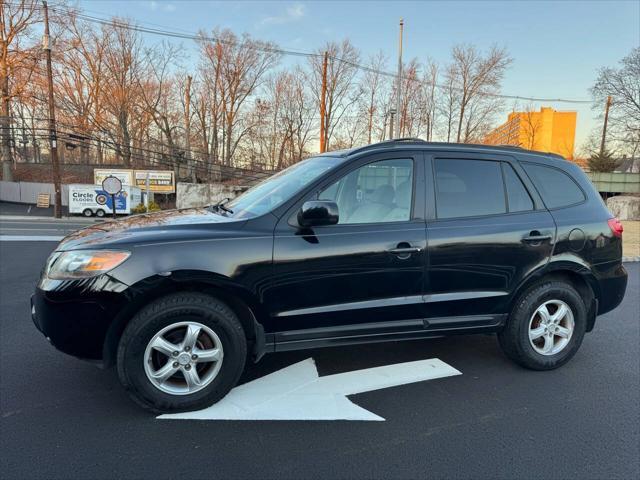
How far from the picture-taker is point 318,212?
109 inches

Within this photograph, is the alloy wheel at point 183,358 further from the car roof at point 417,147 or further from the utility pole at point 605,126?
the utility pole at point 605,126

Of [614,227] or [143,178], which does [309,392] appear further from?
[143,178]

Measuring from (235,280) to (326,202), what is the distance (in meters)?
0.79

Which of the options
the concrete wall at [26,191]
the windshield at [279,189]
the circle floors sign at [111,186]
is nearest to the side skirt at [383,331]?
the windshield at [279,189]

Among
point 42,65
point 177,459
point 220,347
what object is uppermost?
point 42,65

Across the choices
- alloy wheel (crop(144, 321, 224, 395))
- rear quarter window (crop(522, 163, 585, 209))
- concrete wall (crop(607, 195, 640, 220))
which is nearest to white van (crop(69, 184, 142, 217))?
alloy wheel (crop(144, 321, 224, 395))

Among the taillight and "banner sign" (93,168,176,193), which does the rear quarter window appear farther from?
"banner sign" (93,168,176,193)

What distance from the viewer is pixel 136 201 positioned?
28.0 m

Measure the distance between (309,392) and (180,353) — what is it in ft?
3.31

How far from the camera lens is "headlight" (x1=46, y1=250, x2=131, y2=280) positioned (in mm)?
2555

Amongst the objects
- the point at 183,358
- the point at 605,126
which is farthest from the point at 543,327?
the point at 605,126

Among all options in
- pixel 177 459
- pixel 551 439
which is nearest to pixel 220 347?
pixel 177 459

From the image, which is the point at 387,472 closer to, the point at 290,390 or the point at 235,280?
the point at 290,390

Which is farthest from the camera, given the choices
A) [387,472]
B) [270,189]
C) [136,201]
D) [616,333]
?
[136,201]
